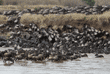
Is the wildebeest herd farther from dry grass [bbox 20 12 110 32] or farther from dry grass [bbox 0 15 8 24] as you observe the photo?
dry grass [bbox 0 15 8 24]

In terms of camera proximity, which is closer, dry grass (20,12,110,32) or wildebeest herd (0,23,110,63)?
wildebeest herd (0,23,110,63)

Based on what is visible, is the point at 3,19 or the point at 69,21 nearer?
the point at 69,21

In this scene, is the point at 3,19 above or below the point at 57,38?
above

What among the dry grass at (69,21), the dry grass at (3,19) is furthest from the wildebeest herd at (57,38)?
the dry grass at (3,19)

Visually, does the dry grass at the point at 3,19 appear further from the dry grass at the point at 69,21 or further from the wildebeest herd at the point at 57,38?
the dry grass at the point at 69,21

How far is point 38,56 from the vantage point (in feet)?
9.80

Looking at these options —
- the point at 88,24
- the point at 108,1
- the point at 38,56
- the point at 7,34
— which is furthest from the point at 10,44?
the point at 108,1

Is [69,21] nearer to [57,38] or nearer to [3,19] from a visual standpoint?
[57,38]

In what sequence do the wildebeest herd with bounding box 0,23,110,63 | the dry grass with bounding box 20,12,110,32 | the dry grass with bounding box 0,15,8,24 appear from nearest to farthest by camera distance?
the wildebeest herd with bounding box 0,23,110,63, the dry grass with bounding box 20,12,110,32, the dry grass with bounding box 0,15,8,24

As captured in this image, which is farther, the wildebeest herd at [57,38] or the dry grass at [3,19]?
the dry grass at [3,19]

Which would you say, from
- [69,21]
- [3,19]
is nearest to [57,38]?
[69,21]

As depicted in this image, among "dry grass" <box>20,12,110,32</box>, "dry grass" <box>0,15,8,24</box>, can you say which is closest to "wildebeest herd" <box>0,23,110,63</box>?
"dry grass" <box>20,12,110,32</box>

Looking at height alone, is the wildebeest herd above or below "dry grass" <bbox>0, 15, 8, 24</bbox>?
below

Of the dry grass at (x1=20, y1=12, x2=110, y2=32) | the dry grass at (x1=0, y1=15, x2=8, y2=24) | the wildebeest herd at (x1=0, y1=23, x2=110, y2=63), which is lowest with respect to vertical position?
the wildebeest herd at (x1=0, y1=23, x2=110, y2=63)
